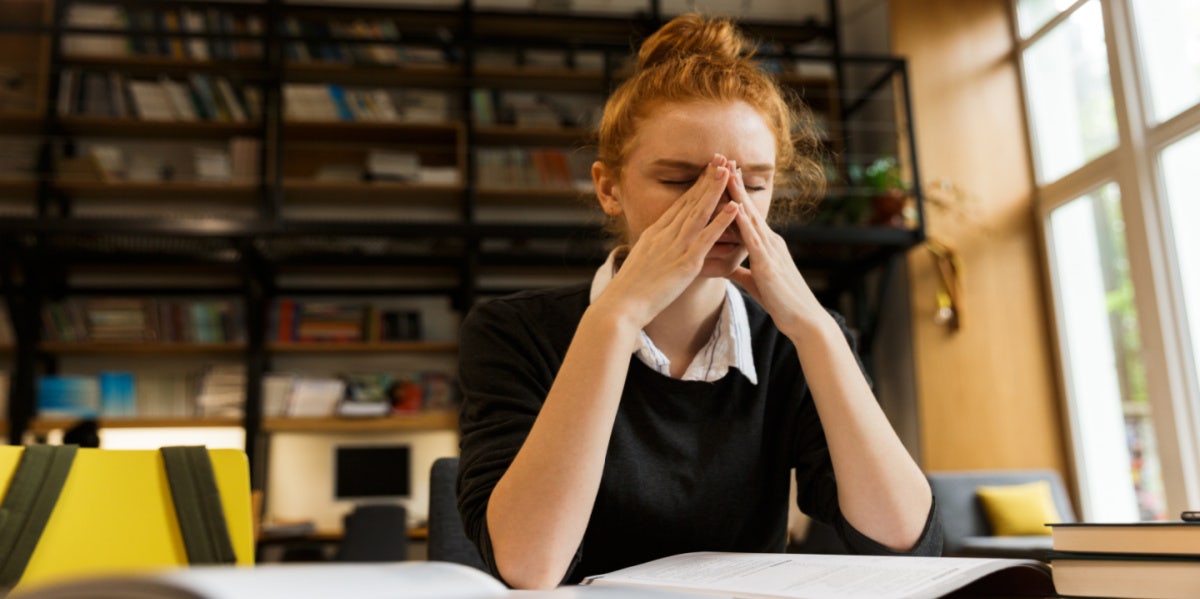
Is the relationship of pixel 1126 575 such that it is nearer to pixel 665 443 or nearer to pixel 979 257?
pixel 665 443

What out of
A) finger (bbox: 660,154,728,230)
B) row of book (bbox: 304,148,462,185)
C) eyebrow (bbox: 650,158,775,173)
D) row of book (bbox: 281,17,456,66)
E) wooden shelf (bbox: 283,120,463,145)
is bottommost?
finger (bbox: 660,154,728,230)

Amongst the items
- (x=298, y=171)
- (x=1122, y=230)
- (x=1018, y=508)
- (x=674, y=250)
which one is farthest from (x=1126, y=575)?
(x=298, y=171)

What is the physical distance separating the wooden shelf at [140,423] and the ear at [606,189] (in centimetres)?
420

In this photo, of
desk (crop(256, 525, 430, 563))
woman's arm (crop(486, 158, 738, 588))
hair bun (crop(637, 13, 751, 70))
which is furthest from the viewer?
desk (crop(256, 525, 430, 563))

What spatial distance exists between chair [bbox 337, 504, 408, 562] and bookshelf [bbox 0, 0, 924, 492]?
0.87 m

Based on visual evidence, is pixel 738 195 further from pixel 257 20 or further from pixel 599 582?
pixel 257 20

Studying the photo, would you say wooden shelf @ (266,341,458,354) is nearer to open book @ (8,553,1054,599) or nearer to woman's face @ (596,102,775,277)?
woman's face @ (596,102,775,277)

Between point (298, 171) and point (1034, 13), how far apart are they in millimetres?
4542

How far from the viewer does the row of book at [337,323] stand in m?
5.21

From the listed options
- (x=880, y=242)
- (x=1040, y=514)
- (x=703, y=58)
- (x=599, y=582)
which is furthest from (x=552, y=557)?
(x=880, y=242)

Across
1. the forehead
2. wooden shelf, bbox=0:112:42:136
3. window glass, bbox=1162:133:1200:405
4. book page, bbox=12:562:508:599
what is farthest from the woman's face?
wooden shelf, bbox=0:112:42:136

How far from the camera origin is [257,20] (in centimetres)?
552

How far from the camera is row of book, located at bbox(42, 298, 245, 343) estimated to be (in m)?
5.02

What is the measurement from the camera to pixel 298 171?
17.8ft
